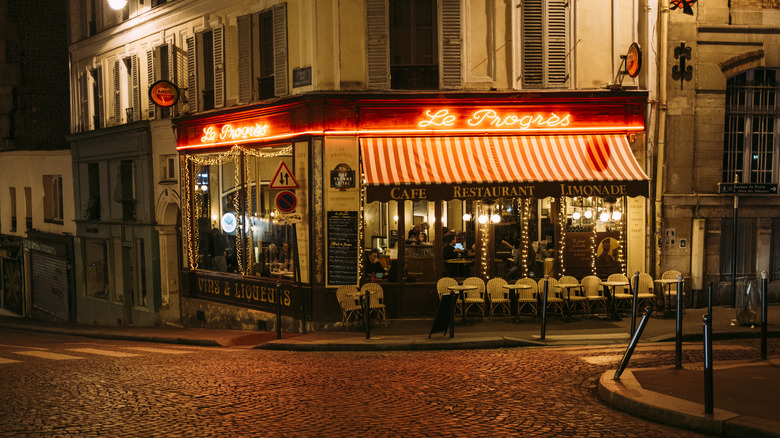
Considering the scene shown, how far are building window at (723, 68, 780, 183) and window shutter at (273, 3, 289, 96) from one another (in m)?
9.83

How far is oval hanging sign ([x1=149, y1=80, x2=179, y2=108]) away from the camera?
63.0ft

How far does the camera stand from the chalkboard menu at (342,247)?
15266 millimetres

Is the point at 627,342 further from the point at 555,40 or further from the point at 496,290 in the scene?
the point at 555,40

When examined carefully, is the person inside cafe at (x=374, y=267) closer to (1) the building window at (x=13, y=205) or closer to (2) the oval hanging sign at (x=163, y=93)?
(2) the oval hanging sign at (x=163, y=93)

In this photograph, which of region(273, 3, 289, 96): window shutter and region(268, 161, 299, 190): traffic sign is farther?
region(273, 3, 289, 96): window shutter

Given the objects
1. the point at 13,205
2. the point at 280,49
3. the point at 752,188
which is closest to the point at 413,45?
the point at 280,49

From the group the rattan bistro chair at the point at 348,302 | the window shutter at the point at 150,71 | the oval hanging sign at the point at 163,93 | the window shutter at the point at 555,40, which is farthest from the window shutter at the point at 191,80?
the window shutter at the point at 555,40

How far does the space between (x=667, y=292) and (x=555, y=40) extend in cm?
571

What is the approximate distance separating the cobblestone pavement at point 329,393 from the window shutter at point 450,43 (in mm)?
5989

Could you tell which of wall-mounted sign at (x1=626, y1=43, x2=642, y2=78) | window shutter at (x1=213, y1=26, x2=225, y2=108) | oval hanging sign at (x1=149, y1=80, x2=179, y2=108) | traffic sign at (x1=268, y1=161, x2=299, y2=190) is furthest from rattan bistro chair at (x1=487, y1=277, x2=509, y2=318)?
oval hanging sign at (x1=149, y1=80, x2=179, y2=108)

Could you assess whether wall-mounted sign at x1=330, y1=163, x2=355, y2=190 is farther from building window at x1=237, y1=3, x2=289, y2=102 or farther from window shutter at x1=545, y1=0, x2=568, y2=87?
window shutter at x1=545, y1=0, x2=568, y2=87

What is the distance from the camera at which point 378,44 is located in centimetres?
1537

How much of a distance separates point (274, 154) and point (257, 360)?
19.2 ft

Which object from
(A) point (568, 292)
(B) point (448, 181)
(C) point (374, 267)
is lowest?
(A) point (568, 292)
